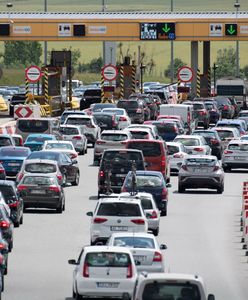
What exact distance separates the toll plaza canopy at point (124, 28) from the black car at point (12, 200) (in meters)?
53.1

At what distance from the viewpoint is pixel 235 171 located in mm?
62969

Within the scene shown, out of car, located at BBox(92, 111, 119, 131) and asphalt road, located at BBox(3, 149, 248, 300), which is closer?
asphalt road, located at BBox(3, 149, 248, 300)

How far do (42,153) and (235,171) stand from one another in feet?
39.5

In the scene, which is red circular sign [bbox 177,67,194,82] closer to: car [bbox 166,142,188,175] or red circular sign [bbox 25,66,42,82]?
red circular sign [bbox 25,66,42,82]

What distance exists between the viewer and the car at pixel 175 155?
59.2 meters

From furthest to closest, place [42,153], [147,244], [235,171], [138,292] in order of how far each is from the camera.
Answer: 1. [235,171]
2. [42,153]
3. [147,244]
4. [138,292]

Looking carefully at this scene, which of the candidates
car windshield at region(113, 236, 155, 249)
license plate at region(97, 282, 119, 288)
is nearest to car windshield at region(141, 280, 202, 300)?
license plate at region(97, 282, 119, 288)

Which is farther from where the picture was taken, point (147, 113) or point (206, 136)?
point (147, 113)

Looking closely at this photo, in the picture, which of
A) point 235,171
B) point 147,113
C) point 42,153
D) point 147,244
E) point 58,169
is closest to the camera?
point 147,244

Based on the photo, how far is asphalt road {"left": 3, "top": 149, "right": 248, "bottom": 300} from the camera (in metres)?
30.0

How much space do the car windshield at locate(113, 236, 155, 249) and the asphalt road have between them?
1212 millimetres

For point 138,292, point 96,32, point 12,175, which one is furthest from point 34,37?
point 138,292

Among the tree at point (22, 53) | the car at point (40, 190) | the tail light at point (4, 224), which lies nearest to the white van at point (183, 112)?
the car at point (40, 190)

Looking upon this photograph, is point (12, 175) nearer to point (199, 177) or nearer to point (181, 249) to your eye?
point (199, 177)
